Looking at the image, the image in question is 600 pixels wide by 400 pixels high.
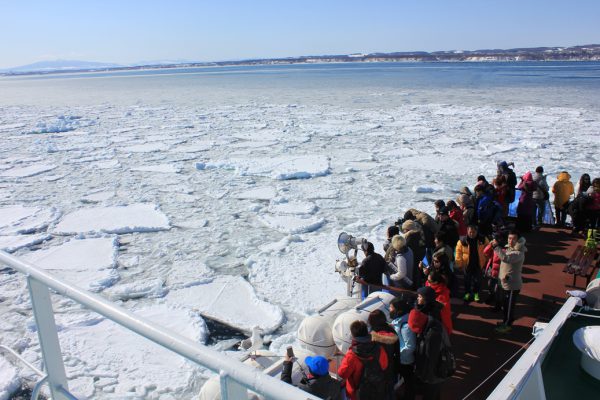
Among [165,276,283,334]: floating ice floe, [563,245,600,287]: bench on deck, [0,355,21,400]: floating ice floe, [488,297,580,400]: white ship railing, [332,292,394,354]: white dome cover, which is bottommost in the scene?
[165,276,283,334]: floating ice floe

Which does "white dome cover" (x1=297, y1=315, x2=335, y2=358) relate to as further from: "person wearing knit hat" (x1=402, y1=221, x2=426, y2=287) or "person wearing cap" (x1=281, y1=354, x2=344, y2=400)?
"person wearing knit hat" (x1=402, y1=221, x2=426, y2=287)

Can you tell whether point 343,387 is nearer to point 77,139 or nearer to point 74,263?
point 74,263

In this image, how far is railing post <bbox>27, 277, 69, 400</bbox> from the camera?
50.4 inches

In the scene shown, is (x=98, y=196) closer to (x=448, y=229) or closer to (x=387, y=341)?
(x=448, y=229)

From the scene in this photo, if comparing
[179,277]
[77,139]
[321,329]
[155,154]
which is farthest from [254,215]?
[77,139]

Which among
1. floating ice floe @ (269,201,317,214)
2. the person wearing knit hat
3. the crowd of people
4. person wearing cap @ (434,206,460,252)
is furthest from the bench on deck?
floating ice floe @ (269,201,317,214)

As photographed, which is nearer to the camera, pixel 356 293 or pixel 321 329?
pixel 321 329

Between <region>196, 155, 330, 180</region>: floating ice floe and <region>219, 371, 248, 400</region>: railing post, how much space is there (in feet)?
40.4

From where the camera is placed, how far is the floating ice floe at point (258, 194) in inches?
447

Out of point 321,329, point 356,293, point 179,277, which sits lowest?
point 179,277

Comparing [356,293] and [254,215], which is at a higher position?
[356,293]

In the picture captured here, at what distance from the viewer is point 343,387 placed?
10.4 feet

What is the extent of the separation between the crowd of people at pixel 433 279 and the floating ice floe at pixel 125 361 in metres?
1.81

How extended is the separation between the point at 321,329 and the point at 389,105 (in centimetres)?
2796
